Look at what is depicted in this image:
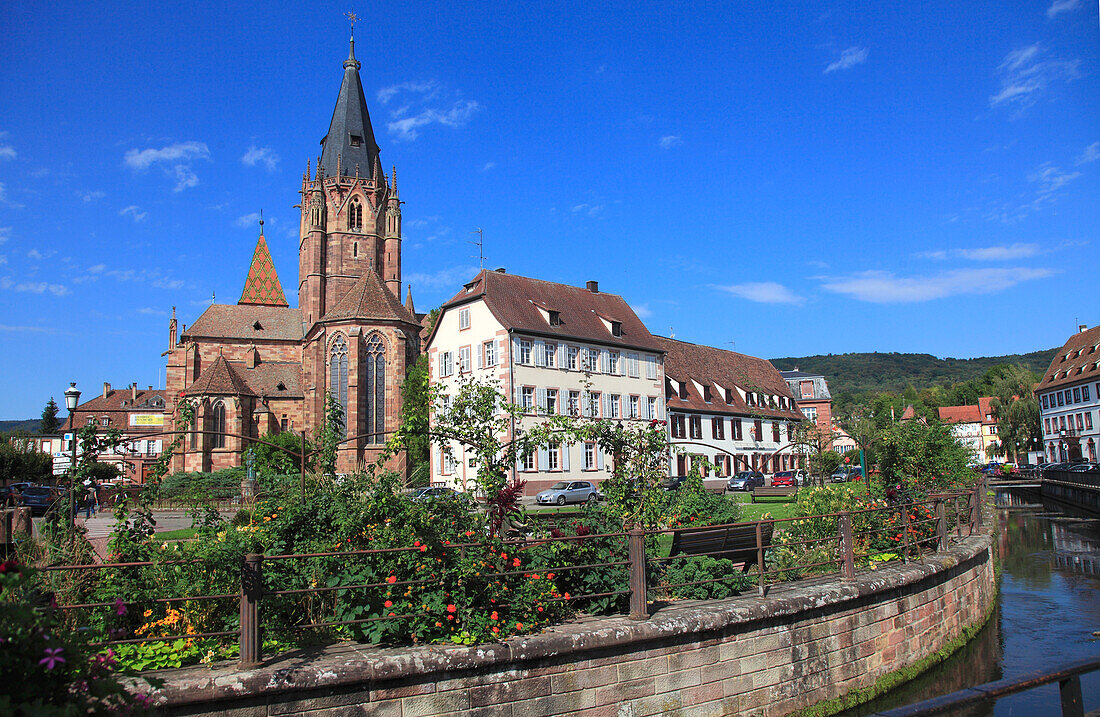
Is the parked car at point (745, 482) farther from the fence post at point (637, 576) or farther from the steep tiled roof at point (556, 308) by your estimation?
the fence post at point (637, 576)

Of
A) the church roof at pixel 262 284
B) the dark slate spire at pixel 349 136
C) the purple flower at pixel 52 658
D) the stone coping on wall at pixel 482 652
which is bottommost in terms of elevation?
the stone coping on wall at pixel 482 652

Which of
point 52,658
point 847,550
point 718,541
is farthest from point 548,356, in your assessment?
point 52,658

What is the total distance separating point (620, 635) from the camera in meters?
7.54

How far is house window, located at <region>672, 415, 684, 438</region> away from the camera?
50.2m

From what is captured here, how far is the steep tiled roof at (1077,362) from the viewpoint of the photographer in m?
64.6

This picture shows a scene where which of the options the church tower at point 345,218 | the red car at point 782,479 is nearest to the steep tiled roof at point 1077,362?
the red car at point 782,479

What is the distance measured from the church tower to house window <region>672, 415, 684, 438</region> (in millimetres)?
27326

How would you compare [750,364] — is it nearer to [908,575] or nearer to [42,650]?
[908,575]

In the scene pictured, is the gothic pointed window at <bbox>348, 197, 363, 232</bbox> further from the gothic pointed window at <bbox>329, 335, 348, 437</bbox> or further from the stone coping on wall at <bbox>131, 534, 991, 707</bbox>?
the stone coping on wall at <bbox>131, 534, 991, 707</bbox>

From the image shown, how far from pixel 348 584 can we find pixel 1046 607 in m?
14.6

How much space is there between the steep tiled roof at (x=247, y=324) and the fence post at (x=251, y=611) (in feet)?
211

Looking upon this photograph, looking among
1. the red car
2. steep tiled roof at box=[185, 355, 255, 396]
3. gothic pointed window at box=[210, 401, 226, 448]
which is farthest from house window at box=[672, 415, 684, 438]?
gothic pointed window at box=[210, 401, 226, 448]

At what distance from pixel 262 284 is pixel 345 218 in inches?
658

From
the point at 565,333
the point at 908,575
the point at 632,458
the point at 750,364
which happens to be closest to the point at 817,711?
the point at 908,575
